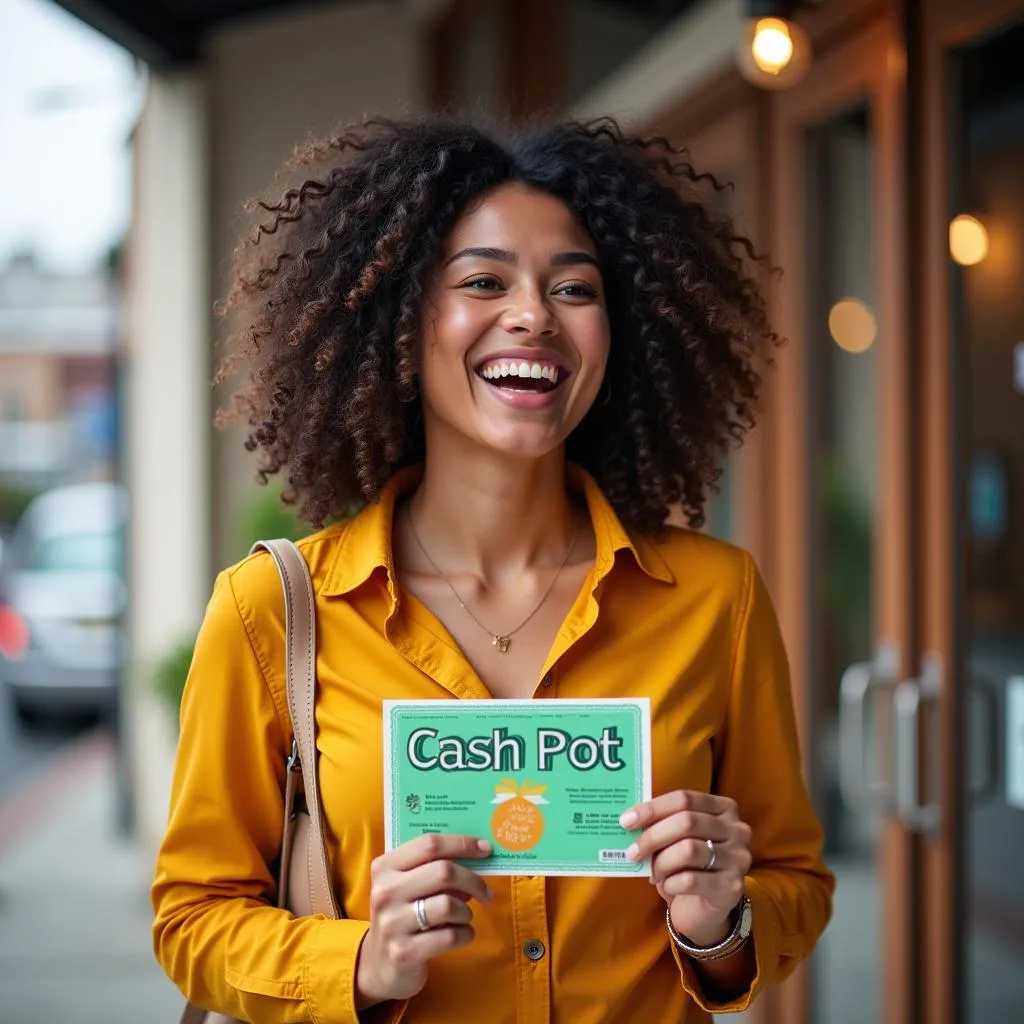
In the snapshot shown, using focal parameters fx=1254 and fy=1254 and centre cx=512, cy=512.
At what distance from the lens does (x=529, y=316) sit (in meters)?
A: 1.51

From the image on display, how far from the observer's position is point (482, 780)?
134cm

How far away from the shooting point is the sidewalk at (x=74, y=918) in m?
4.27

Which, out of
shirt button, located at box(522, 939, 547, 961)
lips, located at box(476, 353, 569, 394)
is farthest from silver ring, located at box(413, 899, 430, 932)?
lips, located at box(476, 353, 569, 394)

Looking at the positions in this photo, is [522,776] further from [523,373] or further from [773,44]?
[773,44]

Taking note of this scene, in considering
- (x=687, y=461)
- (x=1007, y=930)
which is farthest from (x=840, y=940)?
(x=687, y=461)

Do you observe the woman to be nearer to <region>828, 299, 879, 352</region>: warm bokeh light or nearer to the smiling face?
the smiling face

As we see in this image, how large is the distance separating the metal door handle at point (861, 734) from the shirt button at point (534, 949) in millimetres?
1490

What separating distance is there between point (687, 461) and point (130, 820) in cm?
477

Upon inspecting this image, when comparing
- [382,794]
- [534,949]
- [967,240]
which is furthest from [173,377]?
[534,949]

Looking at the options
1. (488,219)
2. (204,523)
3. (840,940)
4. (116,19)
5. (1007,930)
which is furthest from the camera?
(204,523)

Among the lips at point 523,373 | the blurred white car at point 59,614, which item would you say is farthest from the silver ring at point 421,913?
the blurred white car at point 59,614

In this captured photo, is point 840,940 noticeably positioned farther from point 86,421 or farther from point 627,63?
point 86,421

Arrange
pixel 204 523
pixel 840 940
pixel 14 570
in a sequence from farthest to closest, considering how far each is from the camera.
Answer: pixel 14 570 → pixel 204 523 → pixel 840 940

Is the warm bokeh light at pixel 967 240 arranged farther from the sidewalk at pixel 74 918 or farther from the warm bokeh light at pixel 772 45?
the sidewalk at pixel 74 918
